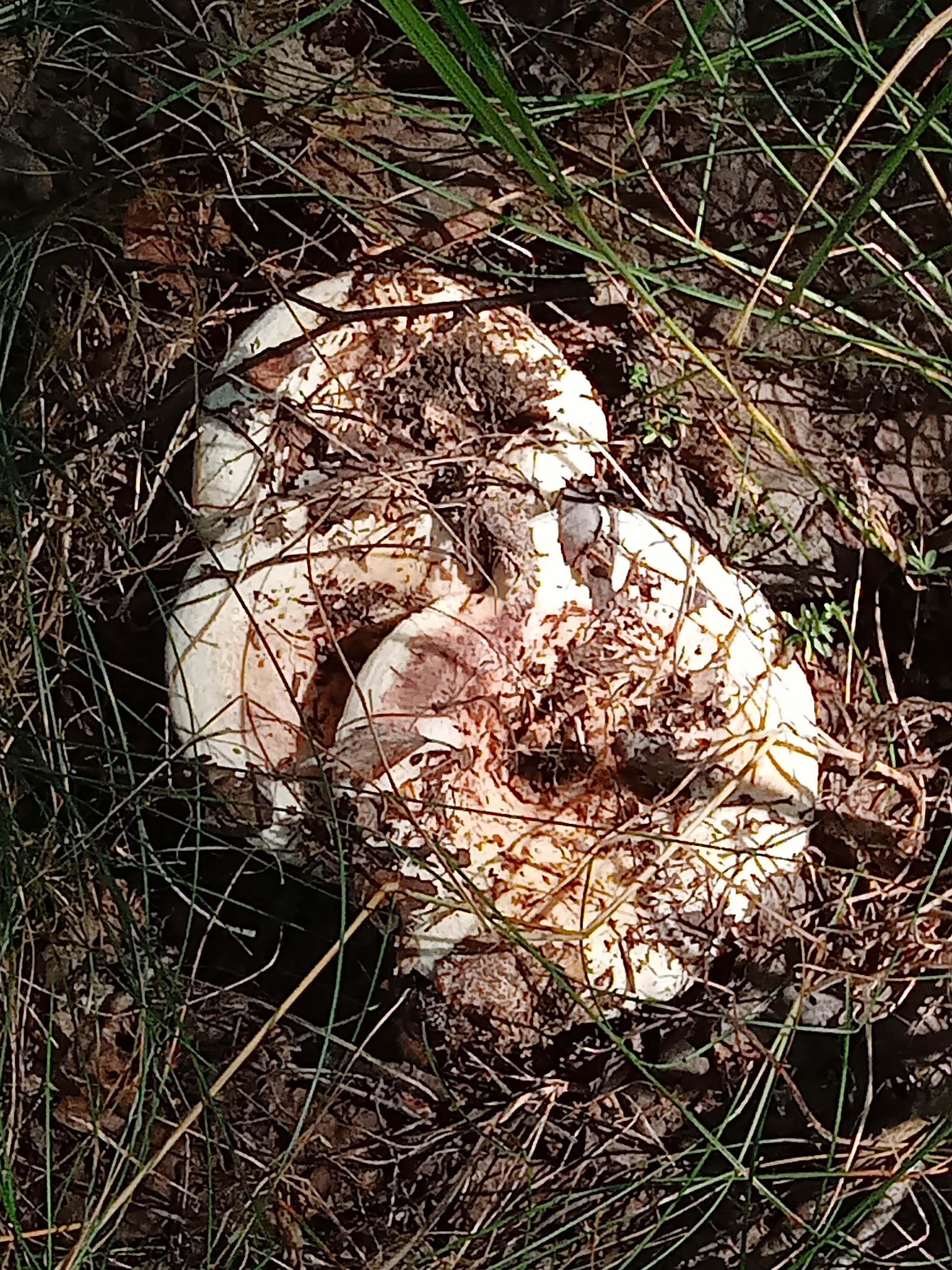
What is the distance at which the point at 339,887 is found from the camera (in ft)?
5.03

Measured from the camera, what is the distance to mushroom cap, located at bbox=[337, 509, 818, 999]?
1365 millimetres

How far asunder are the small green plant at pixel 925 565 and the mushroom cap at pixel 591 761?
34 centimetres

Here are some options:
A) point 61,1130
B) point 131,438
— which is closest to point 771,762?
point 131,438

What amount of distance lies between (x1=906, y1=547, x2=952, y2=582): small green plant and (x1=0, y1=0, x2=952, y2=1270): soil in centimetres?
1

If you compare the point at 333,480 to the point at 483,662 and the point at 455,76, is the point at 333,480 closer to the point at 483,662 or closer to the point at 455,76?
the point at 483,662

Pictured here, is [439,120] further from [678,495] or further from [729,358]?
[678,495]

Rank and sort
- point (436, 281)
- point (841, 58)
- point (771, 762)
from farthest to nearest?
1. point (841, 58)
2. point (436, 281)
3. point (771, 762)

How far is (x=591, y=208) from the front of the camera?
171cm

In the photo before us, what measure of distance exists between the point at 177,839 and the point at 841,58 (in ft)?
5.27

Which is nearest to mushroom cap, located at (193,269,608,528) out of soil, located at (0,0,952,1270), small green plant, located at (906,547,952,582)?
soil, located at (0,0,952,1270)

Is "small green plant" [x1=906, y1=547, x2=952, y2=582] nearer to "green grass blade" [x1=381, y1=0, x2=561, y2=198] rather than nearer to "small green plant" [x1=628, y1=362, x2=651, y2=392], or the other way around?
"small green plant" [x1=628, y1=362, x2=651, y2=392]

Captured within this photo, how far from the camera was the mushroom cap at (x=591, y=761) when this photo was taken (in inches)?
53.7

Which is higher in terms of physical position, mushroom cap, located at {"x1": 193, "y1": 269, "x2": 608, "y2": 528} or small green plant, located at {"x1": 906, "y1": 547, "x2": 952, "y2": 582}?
mushroom cap, located at {"x1": 193, "y1": 269, "x2": 608, "y2": 528}

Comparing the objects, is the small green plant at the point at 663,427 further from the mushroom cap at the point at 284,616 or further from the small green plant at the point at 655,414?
the mushroom cap at the point at 284,616
